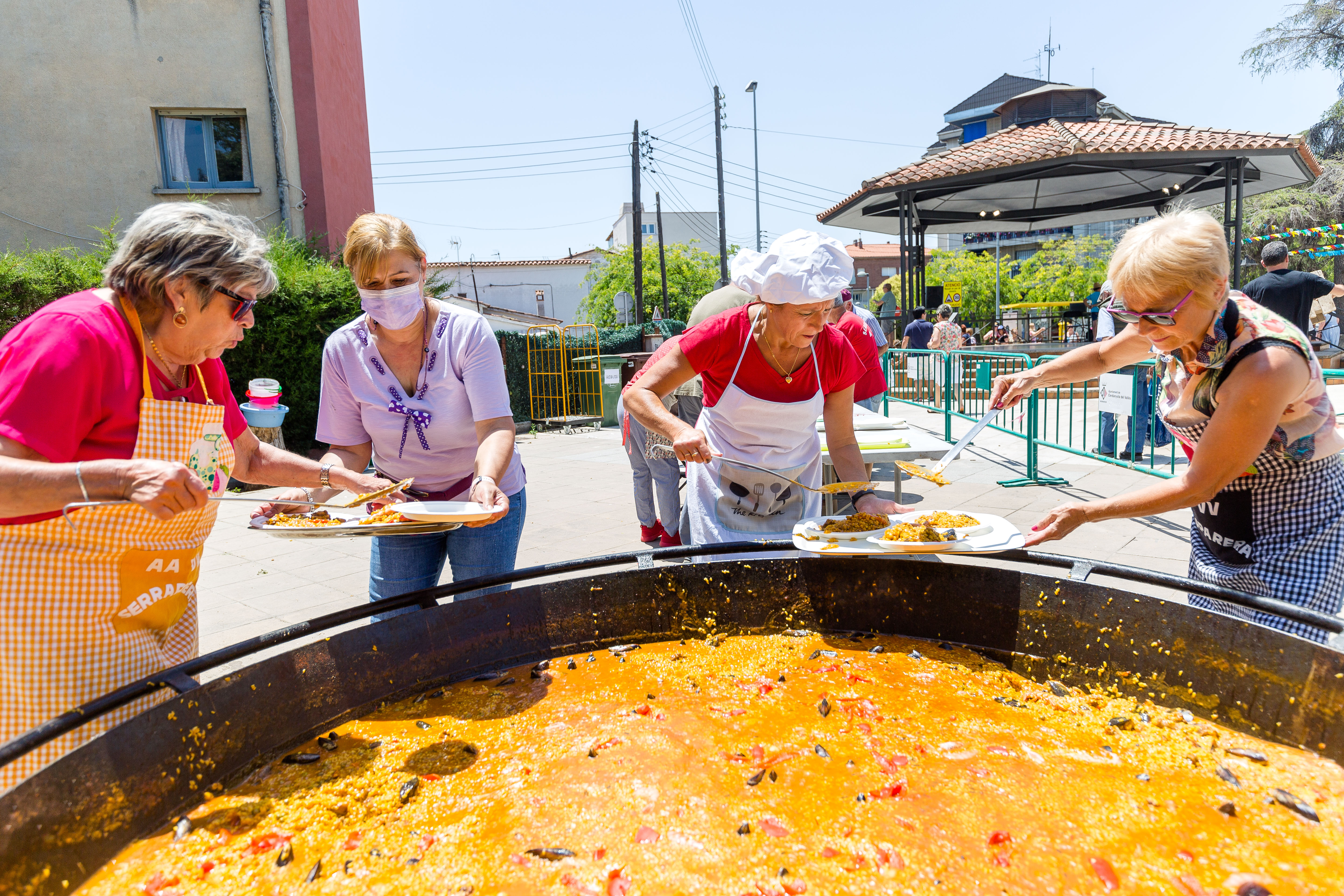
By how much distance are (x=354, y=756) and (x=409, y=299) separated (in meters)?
1.22

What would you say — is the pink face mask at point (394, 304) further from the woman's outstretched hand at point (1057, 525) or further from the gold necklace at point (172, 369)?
the woman's outstretched hand at point (1057, 525)

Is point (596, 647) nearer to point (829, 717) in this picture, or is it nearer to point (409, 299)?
point (829, 717)

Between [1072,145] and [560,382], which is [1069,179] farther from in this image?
[560,382]

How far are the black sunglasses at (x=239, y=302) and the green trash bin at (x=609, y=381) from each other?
11409 mm

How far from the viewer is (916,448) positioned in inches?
192

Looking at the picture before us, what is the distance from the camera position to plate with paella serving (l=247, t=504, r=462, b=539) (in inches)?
71.5

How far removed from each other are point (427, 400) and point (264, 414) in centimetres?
739

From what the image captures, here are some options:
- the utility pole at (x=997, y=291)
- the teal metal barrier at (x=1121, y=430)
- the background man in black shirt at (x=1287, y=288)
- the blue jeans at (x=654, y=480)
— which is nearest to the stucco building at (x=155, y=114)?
the blue jeans at (x=654, y=480)

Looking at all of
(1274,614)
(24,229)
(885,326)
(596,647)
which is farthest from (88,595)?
(885,326)

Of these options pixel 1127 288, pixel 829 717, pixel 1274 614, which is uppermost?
pixel 1127 288

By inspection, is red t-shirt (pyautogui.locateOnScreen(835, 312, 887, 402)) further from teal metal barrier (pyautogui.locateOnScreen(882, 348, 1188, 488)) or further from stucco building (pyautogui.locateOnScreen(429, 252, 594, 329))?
stucco building (pyautogui.locateOnScreen(429, 252, 594, 329))

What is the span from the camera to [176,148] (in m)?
13.5

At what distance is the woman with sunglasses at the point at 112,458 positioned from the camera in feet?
4.76

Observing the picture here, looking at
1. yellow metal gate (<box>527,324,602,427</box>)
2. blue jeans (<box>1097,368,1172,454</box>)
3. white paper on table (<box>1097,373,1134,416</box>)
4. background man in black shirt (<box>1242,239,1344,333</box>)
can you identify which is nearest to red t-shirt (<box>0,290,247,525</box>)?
white paper on table (<box>1097,373,1134,416</box>)
